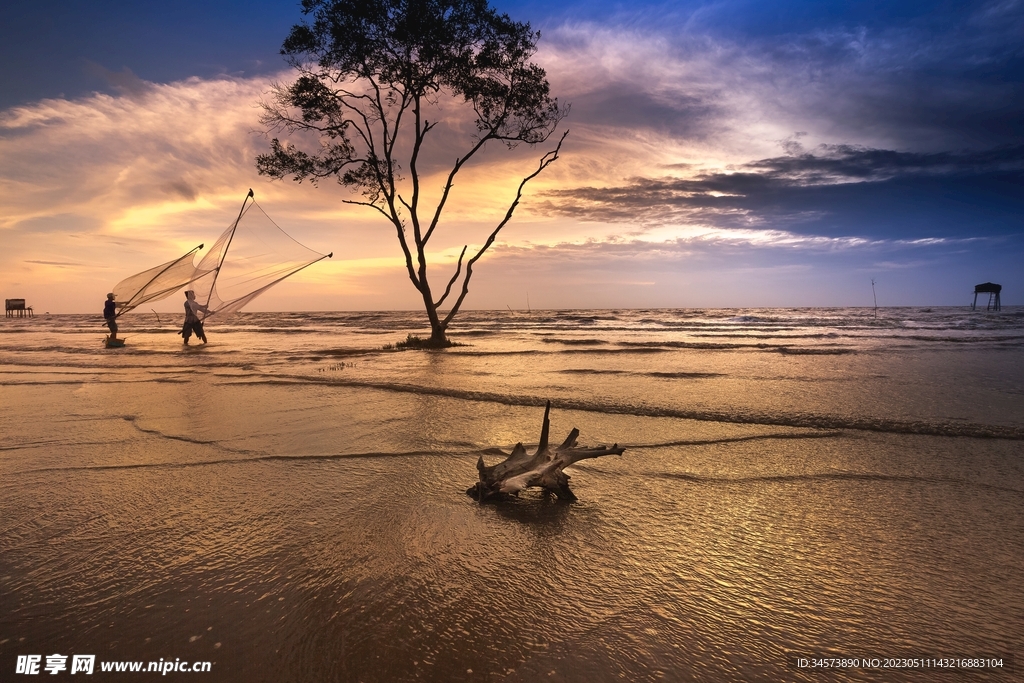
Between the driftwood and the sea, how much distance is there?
134mm

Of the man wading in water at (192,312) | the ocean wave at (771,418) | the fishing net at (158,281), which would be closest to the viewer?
the ocean wave at (771,418)

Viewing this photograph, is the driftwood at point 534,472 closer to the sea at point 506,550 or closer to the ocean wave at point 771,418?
the sea at point 506,550

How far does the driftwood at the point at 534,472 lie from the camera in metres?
4.08

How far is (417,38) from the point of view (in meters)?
18.8

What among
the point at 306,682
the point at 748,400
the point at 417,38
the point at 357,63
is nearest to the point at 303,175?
the point at 357,63

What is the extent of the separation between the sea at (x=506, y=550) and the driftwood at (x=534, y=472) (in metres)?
0.13

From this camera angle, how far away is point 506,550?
3.28 meters

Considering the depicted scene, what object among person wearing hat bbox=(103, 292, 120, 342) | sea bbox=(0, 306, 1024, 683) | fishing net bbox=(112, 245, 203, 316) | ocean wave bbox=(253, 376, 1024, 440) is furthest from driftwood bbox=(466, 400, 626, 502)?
person wearing hat bbox=(103, 292, 120, 342)

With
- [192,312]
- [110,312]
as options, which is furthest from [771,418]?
[110,312]

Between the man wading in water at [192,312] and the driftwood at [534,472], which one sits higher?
the man wading in water at [192,312]

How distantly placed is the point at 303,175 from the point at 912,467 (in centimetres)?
2074

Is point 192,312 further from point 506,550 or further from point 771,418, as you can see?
point 506,550

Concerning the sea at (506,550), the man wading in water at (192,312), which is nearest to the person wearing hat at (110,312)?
the man wading in water at (192,312)

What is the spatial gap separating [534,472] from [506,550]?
97 centimetres
